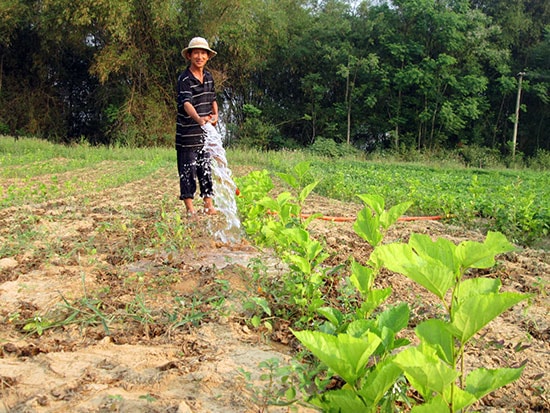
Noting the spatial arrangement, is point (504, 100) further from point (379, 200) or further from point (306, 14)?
point (379, 200)

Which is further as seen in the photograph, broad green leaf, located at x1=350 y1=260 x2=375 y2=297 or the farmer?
the farmer

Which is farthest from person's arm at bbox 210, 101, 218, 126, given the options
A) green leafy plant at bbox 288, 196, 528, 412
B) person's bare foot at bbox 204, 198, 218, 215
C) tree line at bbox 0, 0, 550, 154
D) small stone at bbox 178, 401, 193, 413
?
tree line at bbox 0, 0, 550, 154

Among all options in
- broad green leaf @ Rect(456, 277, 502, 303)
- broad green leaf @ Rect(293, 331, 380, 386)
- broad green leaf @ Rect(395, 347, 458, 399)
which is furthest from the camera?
broad green leaf @ Rect(456, 277, 502, 303)

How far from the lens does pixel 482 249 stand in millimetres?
1060

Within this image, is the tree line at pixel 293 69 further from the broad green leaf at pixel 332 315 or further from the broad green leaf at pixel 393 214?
the broad green leaf at pixel 332 315

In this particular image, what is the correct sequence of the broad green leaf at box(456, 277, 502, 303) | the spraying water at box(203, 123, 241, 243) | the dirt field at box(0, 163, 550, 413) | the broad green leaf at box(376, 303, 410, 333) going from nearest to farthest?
1. the broad green leaf at box(456, 277, 502, 303)
2. the broad green leaf at box(376, 303, 410, 333)
3. the dirt field at box(0, 163, 550, 413)
4. the spraying water at box(203, 123, 241, 243)

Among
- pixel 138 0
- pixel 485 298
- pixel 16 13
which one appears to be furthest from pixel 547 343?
pixel 16 13

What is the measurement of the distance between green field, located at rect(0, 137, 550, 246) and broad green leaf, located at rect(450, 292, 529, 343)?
6.27 ft

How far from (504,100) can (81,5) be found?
1806cm

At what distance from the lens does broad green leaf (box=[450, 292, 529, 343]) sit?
898 millimetres

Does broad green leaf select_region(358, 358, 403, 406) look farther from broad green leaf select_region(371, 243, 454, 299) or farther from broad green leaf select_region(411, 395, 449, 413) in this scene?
broad green leaf select_region(371, 243, 454, 299)

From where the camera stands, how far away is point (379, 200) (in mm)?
1740

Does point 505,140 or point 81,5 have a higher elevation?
point 81,5

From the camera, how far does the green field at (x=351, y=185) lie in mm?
5184
